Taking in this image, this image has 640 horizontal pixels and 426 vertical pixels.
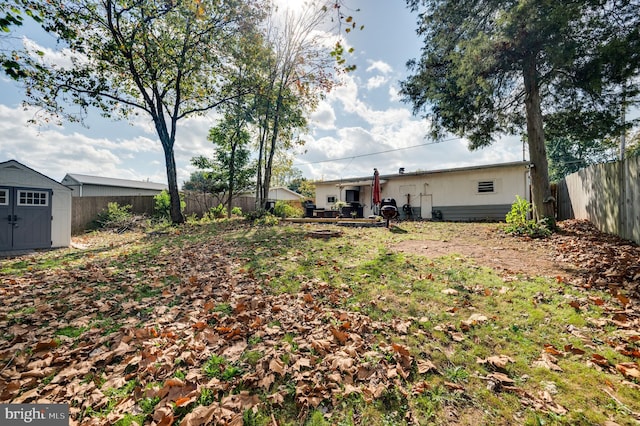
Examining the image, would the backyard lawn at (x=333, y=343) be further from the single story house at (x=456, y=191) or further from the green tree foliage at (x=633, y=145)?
the green tree foliage at (x=633, y=145)

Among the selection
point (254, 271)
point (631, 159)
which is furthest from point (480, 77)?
point (254, 271)

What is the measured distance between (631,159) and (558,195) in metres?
8.70

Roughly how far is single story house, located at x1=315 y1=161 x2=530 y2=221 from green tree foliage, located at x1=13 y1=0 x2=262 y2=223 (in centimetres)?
906

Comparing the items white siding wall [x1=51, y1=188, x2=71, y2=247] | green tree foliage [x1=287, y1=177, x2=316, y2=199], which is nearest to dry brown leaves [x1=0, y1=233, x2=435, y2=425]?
white siding wall [x1=51, y1=188, x2=71, y2=247]

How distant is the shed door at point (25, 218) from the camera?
24.1ft

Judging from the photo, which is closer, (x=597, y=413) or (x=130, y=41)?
(x=597, y=413)

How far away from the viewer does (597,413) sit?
1645mm

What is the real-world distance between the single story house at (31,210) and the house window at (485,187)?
59.3 feet

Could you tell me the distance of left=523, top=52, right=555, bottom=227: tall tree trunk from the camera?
7555 mm

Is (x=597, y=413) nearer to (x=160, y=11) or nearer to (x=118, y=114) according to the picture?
(x=160, y=11)

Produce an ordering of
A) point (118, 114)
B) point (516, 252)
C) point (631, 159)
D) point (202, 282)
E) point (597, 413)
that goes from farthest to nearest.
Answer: point (118, 114) < point (516, 252) < point (631, 159) < point (202, 282) < point (597, 413)

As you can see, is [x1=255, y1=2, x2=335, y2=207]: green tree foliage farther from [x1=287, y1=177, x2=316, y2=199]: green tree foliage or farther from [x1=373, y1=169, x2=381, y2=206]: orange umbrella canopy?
[x1=287, y1=177, x2=316, y2=199]: green tree foliage

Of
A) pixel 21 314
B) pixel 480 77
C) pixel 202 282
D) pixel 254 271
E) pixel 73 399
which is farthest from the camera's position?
pixel 480 77

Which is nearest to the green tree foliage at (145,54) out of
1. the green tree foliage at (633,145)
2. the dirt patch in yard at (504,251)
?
the dirt patch in yard at (504,251)
